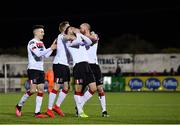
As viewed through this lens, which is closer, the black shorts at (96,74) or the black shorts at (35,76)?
the black shorts at (35,76)

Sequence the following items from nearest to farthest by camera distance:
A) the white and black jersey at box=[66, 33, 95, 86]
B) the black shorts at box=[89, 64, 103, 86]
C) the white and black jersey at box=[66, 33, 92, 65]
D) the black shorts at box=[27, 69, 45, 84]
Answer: the white and black jersey at box=[66, 33, 92, 65]
the white and black jersey at box=[66, 33, 95, 86]
the black shorts at box=[27, 69, 45, 84]
the black shorts at box=[89, 64, 103, 86]

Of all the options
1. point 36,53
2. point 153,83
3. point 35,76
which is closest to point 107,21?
point 153,83

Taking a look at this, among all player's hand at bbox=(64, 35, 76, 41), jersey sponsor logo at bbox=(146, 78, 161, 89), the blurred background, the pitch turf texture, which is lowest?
the pitch turf texture

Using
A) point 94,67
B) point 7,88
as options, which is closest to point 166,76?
point 7,88

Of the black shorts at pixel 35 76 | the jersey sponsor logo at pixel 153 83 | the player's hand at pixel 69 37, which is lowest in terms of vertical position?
the black shorts at pixel 35 76

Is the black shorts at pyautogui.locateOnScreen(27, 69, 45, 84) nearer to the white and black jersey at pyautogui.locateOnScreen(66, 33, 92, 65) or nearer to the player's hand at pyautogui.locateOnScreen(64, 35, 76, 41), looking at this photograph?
the white and black jersey at pyautogui.locateOnScreen(66, 33, 92, 65)

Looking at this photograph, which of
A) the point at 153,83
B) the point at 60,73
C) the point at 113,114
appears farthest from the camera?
the point at 153,83

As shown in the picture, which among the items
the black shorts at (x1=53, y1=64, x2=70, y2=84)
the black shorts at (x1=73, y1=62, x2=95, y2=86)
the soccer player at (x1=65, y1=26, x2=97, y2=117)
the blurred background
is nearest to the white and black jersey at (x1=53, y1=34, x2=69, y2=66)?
the black shorts at (x1=53, y1=64, x2=70, y2=84)

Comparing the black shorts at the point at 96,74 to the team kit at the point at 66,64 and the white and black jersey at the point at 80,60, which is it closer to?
the team kit at the point at 66,64

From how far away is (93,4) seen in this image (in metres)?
57.0

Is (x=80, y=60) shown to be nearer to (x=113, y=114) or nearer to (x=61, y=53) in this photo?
(x=61, y=53)

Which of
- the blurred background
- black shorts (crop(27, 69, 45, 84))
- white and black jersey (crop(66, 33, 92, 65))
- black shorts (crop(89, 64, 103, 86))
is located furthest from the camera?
the blurred background

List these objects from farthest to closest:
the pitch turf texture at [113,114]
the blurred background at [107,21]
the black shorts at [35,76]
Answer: the blurred background at [107,21] < the black shorts at [35,76] < the pitch turf texture at [113,114]

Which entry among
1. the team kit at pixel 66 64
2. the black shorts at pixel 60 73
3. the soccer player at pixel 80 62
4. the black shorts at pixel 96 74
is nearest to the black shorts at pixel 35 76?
the team kit at pixel 66 64
